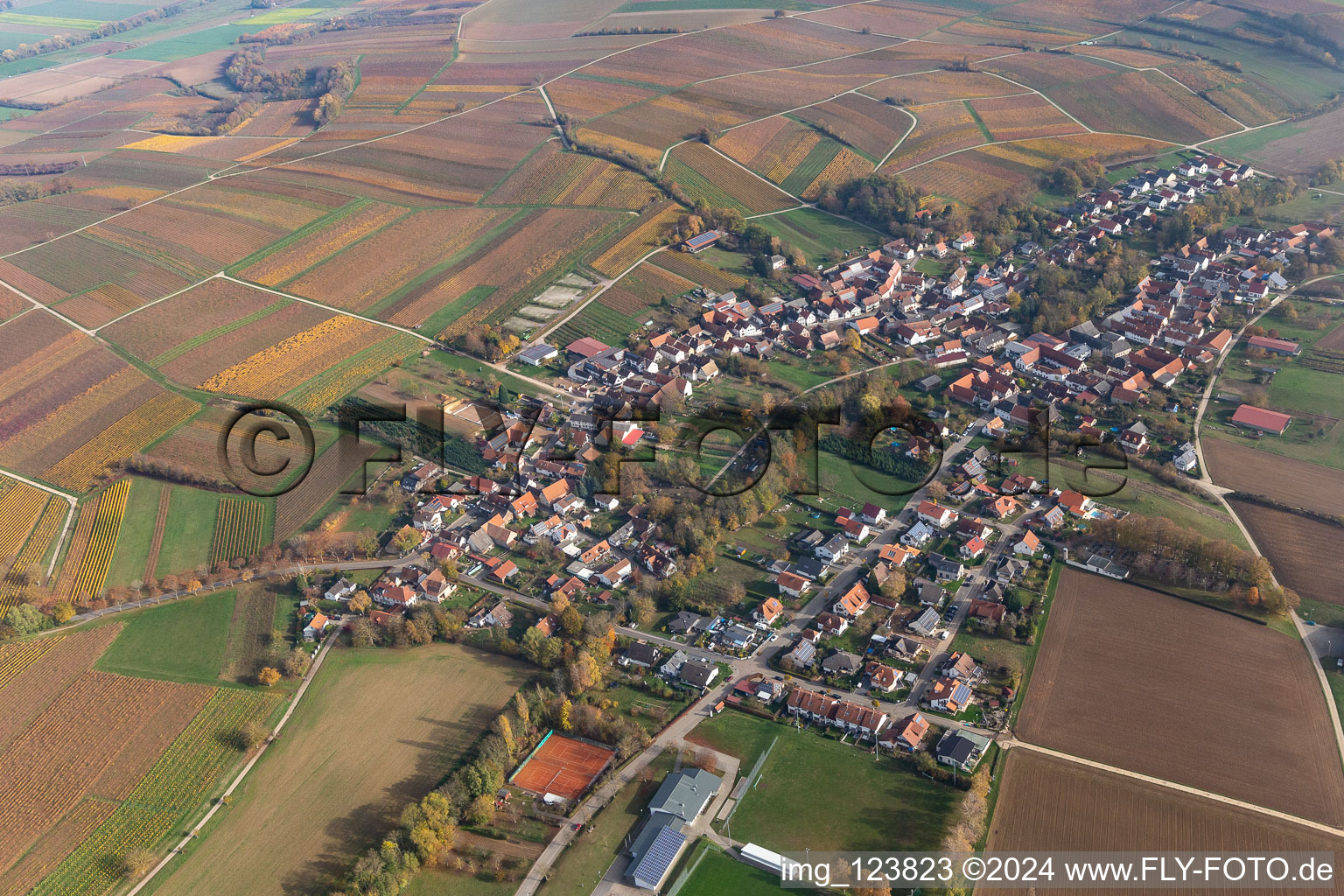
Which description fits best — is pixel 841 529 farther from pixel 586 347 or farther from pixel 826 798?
pixel 586 347

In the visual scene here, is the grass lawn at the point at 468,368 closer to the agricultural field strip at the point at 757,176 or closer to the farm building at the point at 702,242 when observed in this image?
the farm building at the point at 702,242

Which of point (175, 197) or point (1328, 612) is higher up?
point (175, 197)

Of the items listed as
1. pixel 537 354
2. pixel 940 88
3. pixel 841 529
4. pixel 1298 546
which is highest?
pixel 940 88

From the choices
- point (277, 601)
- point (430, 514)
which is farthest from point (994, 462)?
point (277, 601)

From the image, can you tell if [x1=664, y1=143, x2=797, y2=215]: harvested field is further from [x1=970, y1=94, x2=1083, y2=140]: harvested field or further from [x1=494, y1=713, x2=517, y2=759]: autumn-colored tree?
[x1=494, y1=713, x2=517, y2=759]: autumn-colored tree

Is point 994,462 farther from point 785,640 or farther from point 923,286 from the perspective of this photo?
point 923,286

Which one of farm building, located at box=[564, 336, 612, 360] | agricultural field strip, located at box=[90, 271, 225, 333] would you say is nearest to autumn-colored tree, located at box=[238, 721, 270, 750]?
farm building, located at box=[564, 336, 612, 360]

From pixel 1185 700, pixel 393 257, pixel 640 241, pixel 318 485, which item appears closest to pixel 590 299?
pixel 640 241
